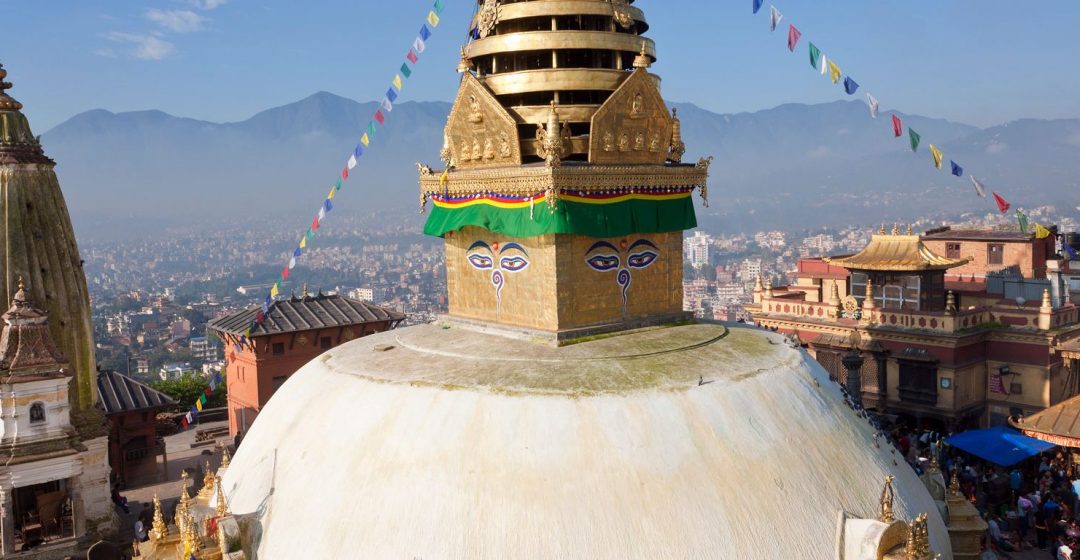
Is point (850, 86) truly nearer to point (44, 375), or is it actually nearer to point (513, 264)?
point (513, 264)

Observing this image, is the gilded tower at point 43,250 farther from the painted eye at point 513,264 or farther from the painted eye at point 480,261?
the painted eye at point 513,264

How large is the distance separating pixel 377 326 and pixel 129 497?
7.44 meters

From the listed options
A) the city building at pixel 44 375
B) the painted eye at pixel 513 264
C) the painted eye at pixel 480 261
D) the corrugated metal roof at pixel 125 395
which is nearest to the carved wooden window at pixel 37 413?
the city building at pixel 44 375

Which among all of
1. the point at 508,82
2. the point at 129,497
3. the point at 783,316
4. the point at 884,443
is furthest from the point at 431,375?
the point at 783,316

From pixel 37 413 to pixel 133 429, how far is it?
203 inches

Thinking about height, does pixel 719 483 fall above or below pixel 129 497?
above

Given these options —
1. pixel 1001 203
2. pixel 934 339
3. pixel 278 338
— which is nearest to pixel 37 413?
pixel 278 338

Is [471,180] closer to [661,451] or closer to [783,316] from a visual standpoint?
[661,451]

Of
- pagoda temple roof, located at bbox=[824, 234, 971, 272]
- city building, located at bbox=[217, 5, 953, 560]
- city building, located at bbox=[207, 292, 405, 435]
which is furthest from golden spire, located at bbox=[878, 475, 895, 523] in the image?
city building, located at bbox=[207, 292, 405, 435]

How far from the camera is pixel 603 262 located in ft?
36.5

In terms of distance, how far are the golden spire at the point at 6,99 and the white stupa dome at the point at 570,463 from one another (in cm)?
863

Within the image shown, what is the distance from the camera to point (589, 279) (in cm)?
1098

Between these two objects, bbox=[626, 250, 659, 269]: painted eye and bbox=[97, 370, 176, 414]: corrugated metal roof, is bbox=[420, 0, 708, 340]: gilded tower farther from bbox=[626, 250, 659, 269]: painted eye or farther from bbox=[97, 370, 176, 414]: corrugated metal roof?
bbox=[97, 370, 176, 414]: corrugated metal roof

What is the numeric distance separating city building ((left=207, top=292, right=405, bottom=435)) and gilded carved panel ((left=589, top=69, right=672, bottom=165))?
12.3m
